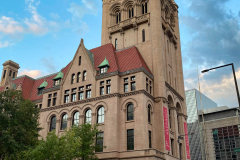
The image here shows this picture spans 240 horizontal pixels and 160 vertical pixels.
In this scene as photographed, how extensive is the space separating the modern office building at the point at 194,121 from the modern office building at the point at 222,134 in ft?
15.2

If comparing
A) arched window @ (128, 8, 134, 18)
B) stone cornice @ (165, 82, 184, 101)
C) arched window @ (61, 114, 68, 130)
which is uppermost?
arched window @ (128, 8, 134, 18)

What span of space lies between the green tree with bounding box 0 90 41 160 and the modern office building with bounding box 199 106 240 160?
58089 millimetres

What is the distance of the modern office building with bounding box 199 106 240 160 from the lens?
81.6 m

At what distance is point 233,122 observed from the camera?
275 feet

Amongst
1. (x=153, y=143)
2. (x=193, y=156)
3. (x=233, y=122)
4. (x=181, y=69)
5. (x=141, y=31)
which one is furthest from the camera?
(x=193, y=156)

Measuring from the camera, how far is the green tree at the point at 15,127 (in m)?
34.4

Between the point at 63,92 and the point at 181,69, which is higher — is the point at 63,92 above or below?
below

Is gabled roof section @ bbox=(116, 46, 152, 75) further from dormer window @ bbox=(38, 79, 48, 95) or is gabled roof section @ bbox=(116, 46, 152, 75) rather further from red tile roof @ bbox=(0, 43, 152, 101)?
dormer window @ bbox=(38, 79, 48, 95)

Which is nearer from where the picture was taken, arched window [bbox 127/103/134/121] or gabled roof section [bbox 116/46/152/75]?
arched window [bbox 127/103/134/121]

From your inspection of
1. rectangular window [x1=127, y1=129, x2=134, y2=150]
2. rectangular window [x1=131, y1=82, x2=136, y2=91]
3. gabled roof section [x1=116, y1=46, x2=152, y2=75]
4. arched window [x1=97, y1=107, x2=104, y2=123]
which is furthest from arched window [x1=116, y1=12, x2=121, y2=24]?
rectangular window [x1=127, y1=129, x2=134, y2=150]

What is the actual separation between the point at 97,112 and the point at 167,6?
33.0 meters

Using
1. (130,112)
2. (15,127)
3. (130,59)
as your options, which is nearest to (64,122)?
(130,112)

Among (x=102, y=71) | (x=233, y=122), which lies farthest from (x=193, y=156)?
(x=102, y=71)

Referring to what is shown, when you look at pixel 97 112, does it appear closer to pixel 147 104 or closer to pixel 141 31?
pixel 147 104
